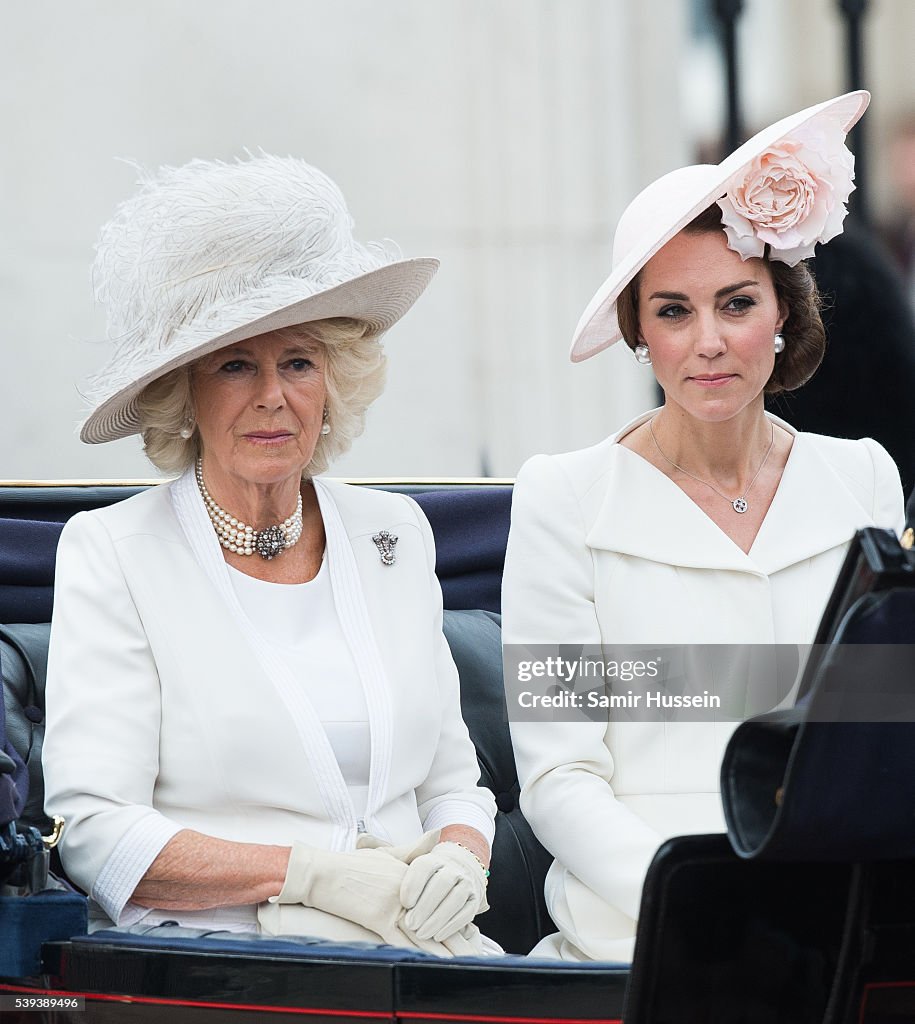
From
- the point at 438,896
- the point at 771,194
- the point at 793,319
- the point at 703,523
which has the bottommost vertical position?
the point at 438,896

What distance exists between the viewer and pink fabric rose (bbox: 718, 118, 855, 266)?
1.88 meters

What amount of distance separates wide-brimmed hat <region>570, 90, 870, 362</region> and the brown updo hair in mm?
33

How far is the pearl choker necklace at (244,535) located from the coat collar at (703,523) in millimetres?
430

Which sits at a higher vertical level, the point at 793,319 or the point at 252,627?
the point at 793,319

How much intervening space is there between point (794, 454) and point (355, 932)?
0.89 m

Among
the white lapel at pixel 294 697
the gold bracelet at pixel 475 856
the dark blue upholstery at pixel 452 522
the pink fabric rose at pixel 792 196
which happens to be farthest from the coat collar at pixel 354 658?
the pink fabric rose at pixel 792 196

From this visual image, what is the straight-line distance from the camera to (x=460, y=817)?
2010mm

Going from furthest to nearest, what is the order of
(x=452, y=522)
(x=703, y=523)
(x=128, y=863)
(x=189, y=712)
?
(x=452, y=522), (x=703, y=523), (x=189, y=712), (x=128, y=863)

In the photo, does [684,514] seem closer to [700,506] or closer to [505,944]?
[700,506]

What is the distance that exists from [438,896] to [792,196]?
997 mm

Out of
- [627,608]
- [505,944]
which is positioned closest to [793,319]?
[627,608]

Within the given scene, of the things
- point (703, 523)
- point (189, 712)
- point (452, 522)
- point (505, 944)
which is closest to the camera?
point (189, 712)

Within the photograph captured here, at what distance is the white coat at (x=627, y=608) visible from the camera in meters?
1.83

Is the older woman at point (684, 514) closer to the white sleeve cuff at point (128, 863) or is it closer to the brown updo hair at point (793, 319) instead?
the brown updo hair at point (793, 319)
